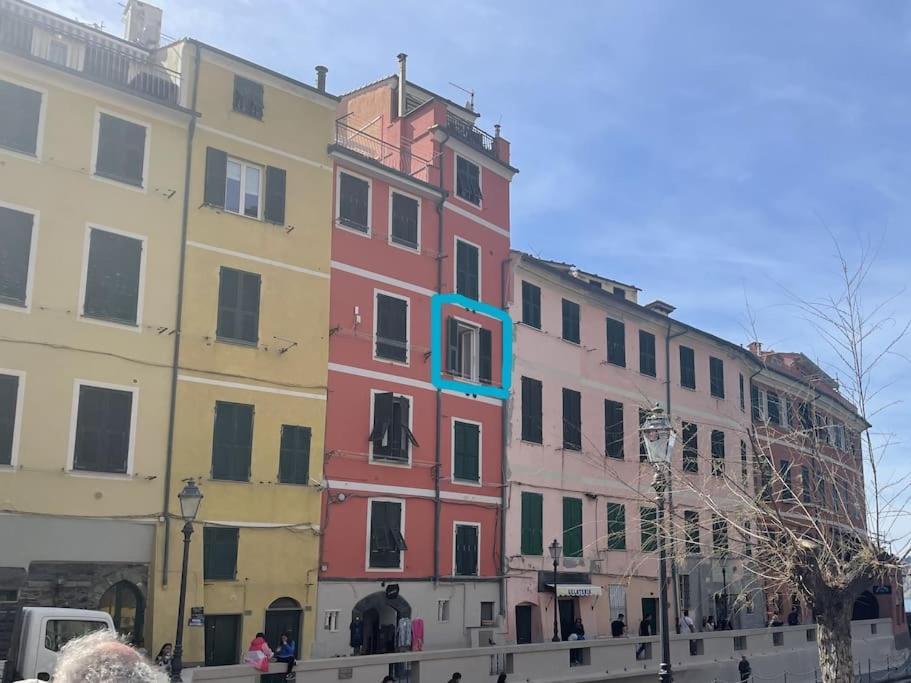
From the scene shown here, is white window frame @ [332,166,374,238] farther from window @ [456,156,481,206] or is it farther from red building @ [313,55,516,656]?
window @ [456,156,481,206]

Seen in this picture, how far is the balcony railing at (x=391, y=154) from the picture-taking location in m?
31.6

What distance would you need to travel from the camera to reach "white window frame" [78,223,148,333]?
22.4 meters

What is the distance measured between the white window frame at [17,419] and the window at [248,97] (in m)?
8.99

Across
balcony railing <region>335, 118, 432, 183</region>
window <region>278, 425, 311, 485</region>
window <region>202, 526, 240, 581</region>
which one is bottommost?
window <region>202, 526, 240, 581</region>

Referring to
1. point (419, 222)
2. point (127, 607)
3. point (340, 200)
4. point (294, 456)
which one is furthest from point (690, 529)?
point (419, 222)

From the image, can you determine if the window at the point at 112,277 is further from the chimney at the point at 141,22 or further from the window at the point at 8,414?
the chimney at the point at 141,22

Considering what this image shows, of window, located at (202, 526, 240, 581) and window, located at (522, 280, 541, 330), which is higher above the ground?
window, located at (522, 280, 541, 330)

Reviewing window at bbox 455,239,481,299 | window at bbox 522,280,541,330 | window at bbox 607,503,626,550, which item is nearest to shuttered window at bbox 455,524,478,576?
window at bbox 607,503,626,550

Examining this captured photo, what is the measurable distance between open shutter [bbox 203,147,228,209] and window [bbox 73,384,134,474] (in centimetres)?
539

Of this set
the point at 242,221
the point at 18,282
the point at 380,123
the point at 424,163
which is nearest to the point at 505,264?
the point at 424,163

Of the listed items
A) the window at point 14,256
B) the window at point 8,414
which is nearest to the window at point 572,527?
the window at point 8,414

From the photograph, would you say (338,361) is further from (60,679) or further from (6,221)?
(60,679)

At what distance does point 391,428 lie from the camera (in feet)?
92.3

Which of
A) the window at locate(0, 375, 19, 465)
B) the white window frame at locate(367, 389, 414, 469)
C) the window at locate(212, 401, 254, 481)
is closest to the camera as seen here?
the window at locate(0, 375, 19, 465)
